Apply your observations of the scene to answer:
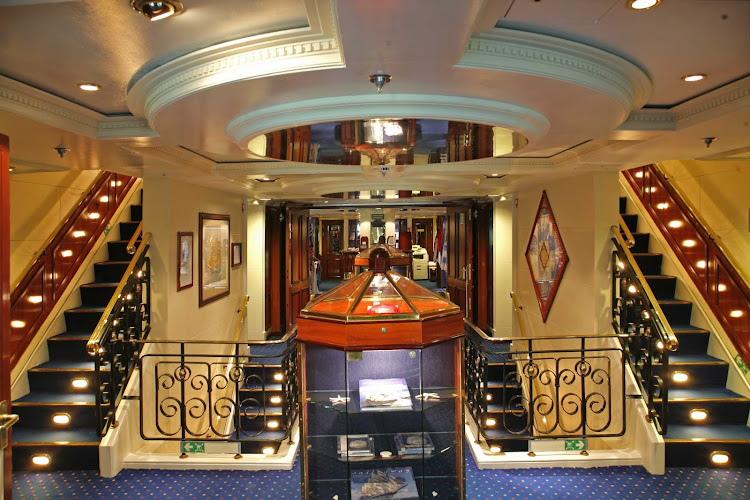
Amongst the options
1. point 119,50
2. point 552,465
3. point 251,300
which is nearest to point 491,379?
point 552,465

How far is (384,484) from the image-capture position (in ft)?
8.26

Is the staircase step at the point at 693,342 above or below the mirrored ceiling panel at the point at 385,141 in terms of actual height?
below

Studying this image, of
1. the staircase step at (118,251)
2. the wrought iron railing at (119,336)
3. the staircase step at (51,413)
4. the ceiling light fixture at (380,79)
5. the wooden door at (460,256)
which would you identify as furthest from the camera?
the wooden door at (460,256)

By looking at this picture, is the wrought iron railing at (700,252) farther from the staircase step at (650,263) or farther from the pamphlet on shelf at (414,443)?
the pamphlet on shelf at (414,443)

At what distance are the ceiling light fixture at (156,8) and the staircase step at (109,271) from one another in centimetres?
478

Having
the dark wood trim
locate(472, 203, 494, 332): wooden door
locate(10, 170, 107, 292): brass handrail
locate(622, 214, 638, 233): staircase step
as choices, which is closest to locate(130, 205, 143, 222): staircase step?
locate(10, 170, 107, 292): brass handrail

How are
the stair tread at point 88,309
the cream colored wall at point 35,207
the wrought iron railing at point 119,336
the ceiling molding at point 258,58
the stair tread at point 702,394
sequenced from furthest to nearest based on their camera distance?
the cream colored wall at point 35,207, the stair tread at point 88,309, the stair tread at point 702,394, the wrought iron railing at point 119,336, the ceiling molding at point 258,58

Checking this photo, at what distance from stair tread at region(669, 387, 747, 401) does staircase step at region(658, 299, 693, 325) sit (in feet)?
2.74

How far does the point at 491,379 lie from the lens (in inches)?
267

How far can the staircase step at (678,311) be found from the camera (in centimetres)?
532

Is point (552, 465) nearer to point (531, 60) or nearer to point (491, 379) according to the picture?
point (491, 379)

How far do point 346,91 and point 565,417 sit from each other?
4.90 metres

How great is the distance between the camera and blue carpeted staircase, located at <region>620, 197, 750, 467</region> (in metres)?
4.01

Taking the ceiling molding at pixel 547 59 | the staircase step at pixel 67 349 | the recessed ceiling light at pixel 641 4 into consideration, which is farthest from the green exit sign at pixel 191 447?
the recessed ceiling light at pixel 641 4
